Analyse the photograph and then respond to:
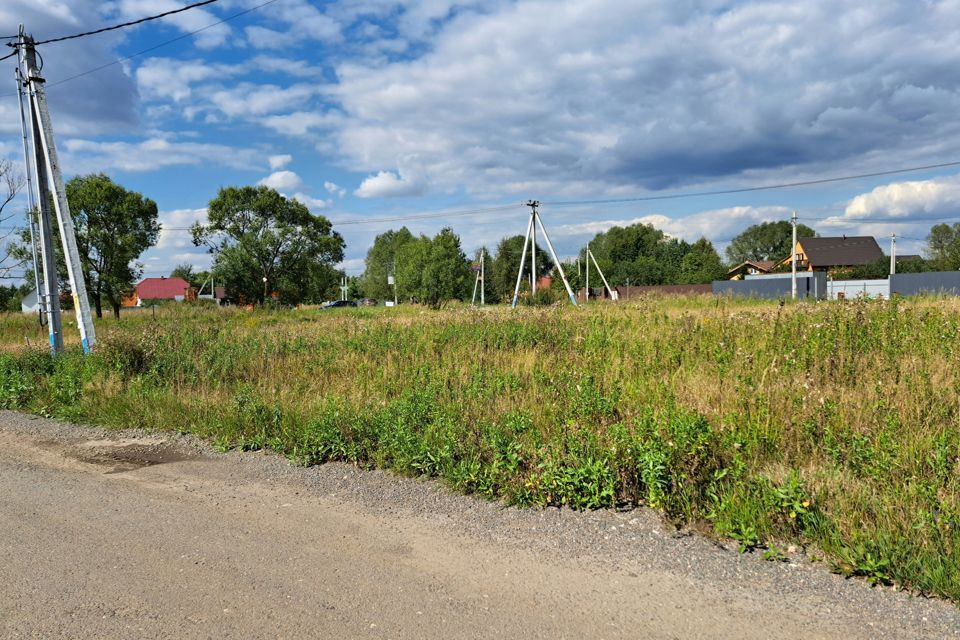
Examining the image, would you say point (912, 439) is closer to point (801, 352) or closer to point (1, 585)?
point (801, 352)

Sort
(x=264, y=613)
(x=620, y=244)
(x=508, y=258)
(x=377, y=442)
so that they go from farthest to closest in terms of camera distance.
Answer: (x=620, y=244) < (x=508, y=258) < (x=377, y=442) < (x=264, y=613)

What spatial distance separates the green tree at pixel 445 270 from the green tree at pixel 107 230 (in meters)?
30.9

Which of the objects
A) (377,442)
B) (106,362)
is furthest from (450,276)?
(377,442)

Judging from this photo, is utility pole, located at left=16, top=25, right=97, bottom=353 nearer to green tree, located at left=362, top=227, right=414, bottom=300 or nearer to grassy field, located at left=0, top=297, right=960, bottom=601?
grassy field, located at left=0, top=297, right=960, bottom=601

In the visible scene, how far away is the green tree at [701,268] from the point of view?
3201 inches

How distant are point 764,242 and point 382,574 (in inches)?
4684

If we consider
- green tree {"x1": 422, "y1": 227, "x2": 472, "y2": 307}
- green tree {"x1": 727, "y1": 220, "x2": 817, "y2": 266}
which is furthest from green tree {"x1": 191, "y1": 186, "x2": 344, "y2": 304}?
green tree {"x1": 727, "y1": 220, "x2": 817, "y2": 266}

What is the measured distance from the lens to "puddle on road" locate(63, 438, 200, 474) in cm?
615

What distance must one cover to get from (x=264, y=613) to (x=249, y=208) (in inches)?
1953

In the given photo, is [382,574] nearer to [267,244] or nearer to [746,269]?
[267,244]

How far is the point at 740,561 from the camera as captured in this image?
11.8 feet

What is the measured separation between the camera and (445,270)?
212 ft

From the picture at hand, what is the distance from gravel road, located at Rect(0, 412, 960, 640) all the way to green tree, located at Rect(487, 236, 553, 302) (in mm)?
82411

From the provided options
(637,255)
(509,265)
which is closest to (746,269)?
(637,255)
